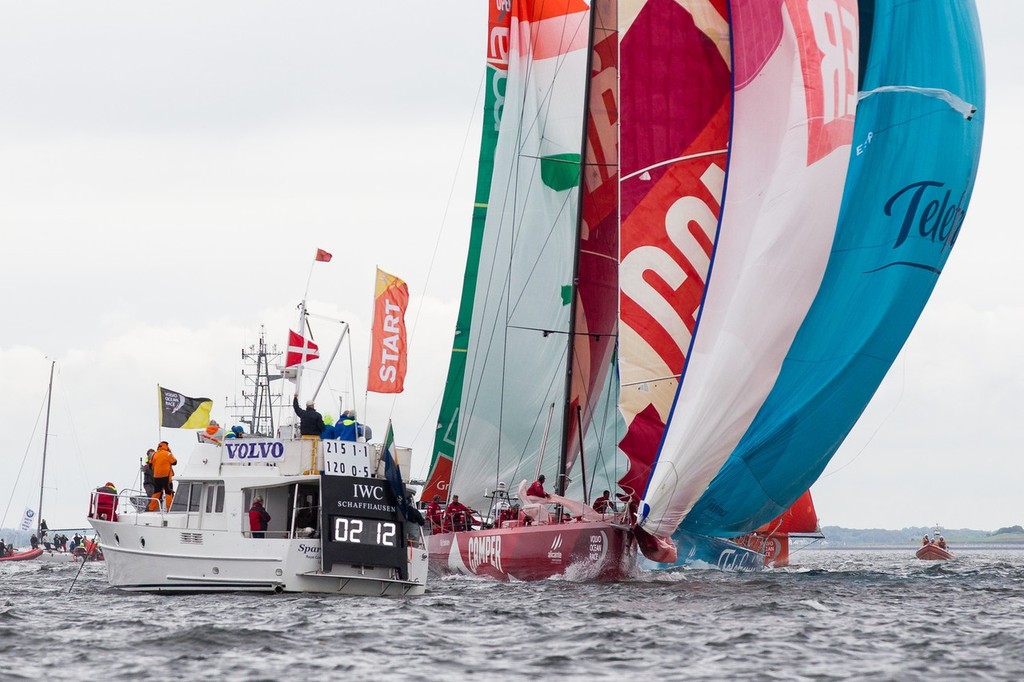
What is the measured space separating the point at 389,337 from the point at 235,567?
7.86 meters

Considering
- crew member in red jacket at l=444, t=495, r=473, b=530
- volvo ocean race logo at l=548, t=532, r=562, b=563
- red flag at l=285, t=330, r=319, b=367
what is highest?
red flag at l=285, t=330, r=319, b=367

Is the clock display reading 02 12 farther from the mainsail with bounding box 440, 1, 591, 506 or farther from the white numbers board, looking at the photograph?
the mainsail with bounding box 440, 1, 591, 506

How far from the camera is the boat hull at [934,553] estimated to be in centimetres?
6246

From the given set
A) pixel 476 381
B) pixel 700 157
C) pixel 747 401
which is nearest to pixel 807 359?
pixel 747 401

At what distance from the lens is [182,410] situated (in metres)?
26.7

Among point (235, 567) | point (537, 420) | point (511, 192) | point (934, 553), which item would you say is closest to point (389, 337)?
point (235, 567)

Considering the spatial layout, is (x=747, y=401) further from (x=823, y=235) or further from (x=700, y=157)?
(x=700, y=157)

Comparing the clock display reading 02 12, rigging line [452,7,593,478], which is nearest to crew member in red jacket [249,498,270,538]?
the clock display reading 02 12

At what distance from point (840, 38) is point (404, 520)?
38.8 feet

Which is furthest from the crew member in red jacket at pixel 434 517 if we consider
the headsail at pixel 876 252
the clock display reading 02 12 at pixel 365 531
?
the clock display reading 02 12 at pixel 365 531

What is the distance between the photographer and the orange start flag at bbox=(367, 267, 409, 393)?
28750 millimetres

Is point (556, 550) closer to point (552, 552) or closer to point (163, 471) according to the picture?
point (552, 552)

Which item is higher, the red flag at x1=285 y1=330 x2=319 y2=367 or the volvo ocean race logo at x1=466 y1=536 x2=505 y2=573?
the red flag at x1=285 y1=330 x2=319 y2=367

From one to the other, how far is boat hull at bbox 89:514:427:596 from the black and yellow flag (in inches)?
106
